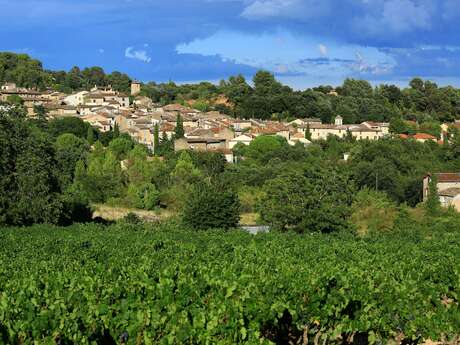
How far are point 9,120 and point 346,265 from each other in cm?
2580

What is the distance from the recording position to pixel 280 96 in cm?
10588

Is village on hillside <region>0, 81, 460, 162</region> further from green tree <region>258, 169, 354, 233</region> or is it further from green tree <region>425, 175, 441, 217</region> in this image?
green tree <region>258, 169, 354, 233</region>

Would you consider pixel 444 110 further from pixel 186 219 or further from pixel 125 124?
pixel 186 219

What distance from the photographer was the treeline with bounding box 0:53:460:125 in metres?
105

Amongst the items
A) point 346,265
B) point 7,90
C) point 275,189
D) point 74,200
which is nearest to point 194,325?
point 346,265

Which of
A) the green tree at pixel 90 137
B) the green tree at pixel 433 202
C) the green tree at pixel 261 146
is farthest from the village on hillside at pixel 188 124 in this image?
the green tree at pixel 433 202

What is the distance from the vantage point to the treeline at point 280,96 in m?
105

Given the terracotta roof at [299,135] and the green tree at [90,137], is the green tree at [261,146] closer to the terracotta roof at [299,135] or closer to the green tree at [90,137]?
the terracotta roof at [299,135]

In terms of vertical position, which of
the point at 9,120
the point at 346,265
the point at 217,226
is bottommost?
the point at 217,226

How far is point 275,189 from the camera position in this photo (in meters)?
35.1

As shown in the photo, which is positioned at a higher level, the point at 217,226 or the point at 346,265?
the point at 346,265

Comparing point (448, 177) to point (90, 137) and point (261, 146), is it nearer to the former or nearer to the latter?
point (261, 146)

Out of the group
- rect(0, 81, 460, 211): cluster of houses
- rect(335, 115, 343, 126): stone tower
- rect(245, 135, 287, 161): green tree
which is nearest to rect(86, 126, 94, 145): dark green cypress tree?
rect(0, 81, 460, 211): cluster of houses

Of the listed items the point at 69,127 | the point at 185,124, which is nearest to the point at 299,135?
the point at 185,124
